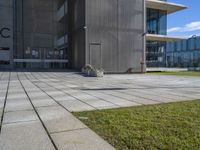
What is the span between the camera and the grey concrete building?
22.9 metres

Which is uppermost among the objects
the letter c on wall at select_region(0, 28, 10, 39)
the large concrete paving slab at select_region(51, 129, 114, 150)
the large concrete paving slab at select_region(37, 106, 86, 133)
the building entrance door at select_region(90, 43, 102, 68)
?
the letter c on wall at select_region(0, 28, 10, 39)

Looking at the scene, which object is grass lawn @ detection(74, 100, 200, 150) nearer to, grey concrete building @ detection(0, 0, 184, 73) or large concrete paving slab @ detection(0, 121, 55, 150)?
large concrete paving slab @ detection(0, 121, 55, 150)

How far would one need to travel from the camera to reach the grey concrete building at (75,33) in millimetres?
22891

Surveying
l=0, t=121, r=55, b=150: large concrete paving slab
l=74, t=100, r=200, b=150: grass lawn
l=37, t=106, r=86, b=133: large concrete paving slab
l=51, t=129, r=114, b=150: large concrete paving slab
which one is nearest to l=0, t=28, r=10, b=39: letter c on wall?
l=37, t=106, r=86, b=133: large concrete paving slab

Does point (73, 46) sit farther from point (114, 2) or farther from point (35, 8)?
point (35, 8)

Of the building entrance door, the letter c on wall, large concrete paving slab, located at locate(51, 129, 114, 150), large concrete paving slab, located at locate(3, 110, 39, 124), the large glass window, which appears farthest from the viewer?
the large glass window

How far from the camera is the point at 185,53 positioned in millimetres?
58281

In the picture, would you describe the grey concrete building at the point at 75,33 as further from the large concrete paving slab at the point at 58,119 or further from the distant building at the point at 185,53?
the distant building at the point at 185,53

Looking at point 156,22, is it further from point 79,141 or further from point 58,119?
point 79,141

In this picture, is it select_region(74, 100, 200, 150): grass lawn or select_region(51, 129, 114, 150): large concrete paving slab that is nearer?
select_region(51, 129, 114, 150): large concrete paving slab

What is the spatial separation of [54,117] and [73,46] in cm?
2268

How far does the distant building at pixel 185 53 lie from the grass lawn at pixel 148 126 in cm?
4445

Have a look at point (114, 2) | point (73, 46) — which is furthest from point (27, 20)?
point (114, 2)

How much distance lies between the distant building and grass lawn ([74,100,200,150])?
146 feet
